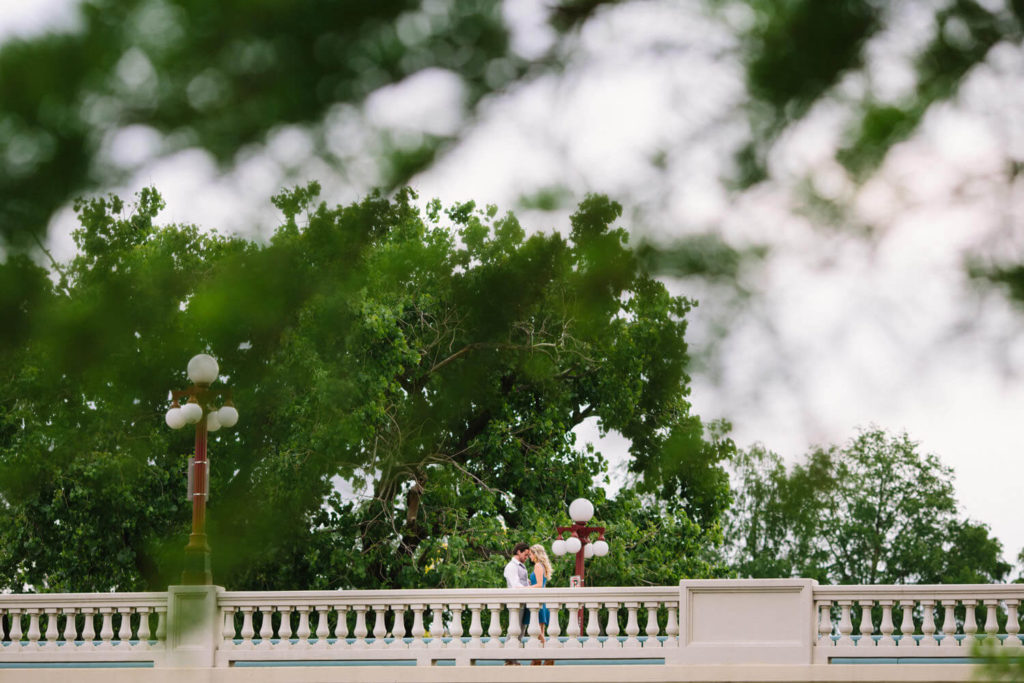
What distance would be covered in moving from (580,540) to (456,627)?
3424mm

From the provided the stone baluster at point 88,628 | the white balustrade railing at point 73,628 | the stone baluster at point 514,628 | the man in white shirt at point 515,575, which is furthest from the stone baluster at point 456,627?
the stone baluster at point 88,628

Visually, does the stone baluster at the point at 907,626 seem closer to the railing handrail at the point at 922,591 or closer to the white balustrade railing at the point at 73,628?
the railing handrail at the point at 922,591

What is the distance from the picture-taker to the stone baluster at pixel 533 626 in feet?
33.9

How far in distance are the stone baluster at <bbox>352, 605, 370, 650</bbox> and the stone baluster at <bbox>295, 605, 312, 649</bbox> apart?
41 cm

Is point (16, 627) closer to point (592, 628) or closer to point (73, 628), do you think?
point (73, 628)

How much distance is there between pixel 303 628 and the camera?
10469mm

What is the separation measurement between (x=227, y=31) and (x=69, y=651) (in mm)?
10258

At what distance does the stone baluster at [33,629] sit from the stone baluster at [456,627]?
3.82 meters

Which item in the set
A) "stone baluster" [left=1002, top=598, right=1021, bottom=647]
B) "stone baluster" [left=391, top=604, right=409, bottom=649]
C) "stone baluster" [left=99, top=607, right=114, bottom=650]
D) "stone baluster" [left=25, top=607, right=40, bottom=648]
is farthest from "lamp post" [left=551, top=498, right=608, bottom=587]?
"stone baluster" [left=25, top=607, right=40, bottom=648]

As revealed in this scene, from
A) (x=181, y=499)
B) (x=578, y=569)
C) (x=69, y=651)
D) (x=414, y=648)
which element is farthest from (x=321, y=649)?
(x=181, y=499)

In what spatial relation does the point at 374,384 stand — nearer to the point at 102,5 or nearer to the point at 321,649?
the point at 102,5

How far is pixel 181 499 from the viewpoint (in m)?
1.88

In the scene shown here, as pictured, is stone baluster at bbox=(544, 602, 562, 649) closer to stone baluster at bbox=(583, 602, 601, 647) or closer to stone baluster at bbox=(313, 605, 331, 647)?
stone baluster at bbox=(583, 602, 601, 647)

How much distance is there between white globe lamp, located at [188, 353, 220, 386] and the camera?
5.54 feet
